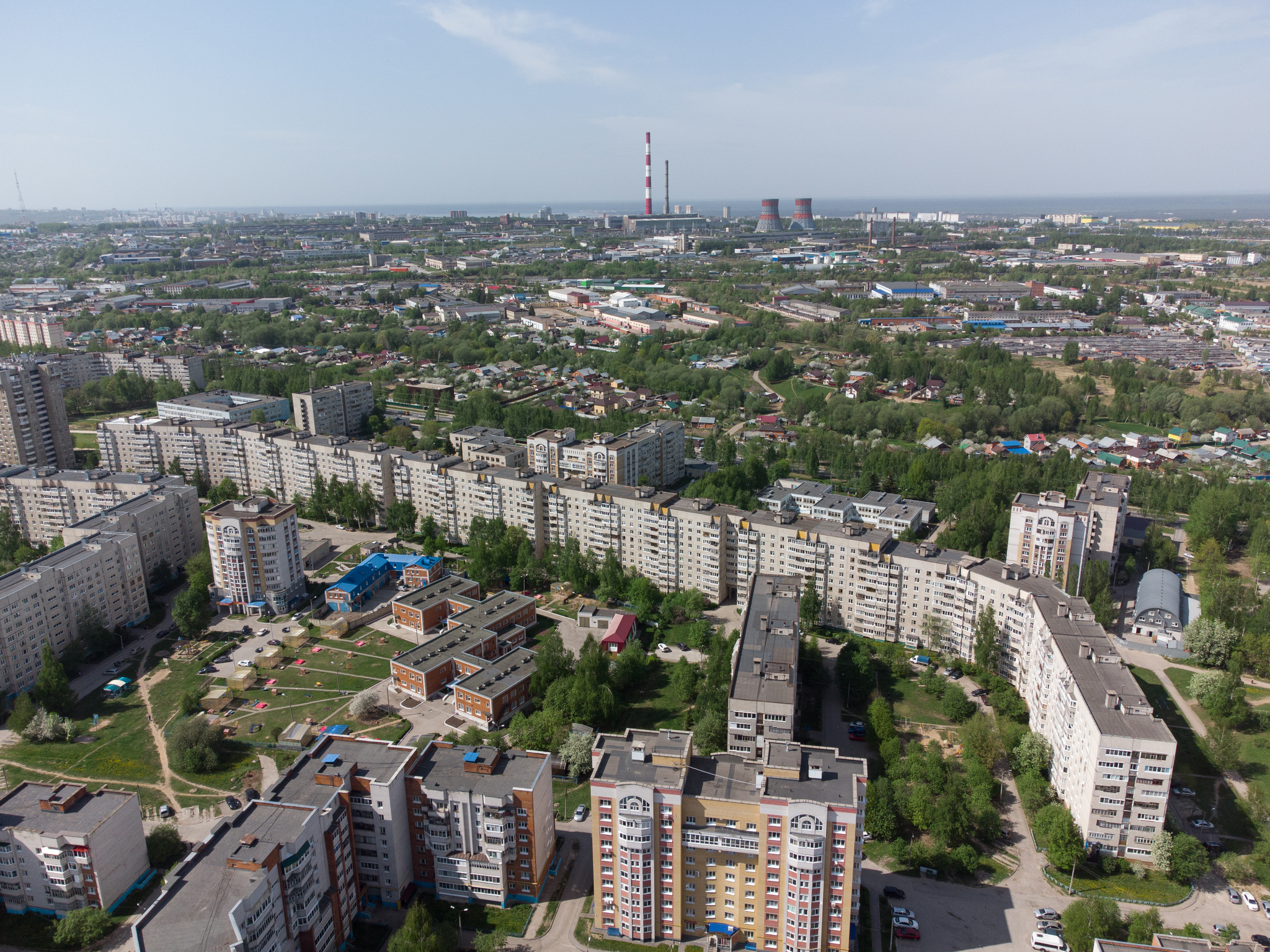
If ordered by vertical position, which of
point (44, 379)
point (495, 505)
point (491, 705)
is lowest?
point (491, 705)

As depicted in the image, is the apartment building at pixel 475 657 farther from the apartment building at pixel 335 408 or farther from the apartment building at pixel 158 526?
the apartment building at pixel 335 408

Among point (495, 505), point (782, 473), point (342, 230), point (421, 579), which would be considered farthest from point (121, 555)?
point (342, 230)

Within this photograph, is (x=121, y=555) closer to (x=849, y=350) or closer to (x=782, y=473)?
(x=782, y=473)

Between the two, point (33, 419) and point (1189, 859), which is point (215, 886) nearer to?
point (1189, 859)

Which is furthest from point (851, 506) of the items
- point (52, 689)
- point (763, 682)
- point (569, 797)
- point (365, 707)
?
point (52, 689)

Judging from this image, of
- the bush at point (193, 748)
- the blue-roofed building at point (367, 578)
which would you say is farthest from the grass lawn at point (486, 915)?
the blue-roofed building at point (367, 578)

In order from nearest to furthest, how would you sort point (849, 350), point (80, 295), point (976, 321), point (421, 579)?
point (421, 579), point (849, 350), point (976, 321), point (80, 295)

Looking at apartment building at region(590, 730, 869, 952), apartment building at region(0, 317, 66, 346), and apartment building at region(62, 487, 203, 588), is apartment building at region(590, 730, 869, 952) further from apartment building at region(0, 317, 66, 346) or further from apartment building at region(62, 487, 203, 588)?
apartment building at region(0, 317, 66, 346)
